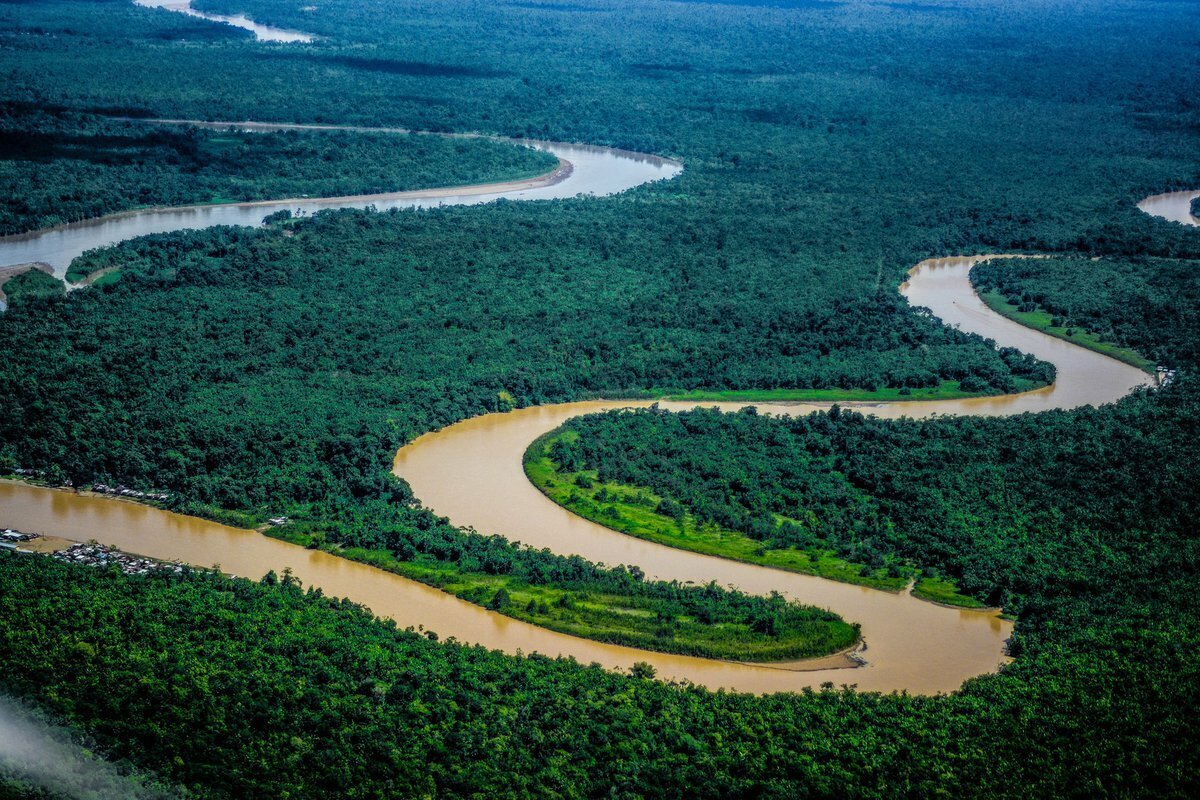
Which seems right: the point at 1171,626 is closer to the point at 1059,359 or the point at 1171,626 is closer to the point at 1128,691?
the point at 1128,691

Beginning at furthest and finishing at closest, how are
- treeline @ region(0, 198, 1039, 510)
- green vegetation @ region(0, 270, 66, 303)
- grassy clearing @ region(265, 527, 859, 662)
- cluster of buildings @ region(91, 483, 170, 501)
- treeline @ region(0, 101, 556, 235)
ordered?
treeline @ region(0, 101, 556, 235), green vegetation @ region(0, 270, 66, 303), treeline @ region(0, 198, 1039, 510), cluster of buildings @ region(91, 483, 170, 501), grassy clearing @ region(265, 527, 859, 662)

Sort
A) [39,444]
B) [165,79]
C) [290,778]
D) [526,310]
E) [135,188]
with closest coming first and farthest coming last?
[290,778], [39,444], [526,310], [135,188], [165,79]

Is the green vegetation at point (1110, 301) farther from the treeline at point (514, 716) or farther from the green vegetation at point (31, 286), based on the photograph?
the green vegetation at point (31, 286)

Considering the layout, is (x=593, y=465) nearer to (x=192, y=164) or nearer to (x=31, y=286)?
(x=31, y=286)

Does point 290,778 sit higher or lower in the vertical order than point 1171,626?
lower

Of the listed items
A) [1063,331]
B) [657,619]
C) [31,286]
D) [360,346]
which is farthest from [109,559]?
[1063,331]

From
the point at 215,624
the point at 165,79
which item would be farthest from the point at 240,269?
the point at 165,79

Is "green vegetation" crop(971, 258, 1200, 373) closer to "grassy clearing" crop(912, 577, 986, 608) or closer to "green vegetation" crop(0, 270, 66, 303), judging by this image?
"grassy clearing" crop(912, 577, 986, 608)

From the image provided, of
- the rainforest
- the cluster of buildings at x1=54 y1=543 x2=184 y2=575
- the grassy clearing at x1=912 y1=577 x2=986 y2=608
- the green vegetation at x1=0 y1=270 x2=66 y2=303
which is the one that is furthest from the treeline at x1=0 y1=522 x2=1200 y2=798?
the green vegetation at x1=0 y1=270 x2=66 y2=303
